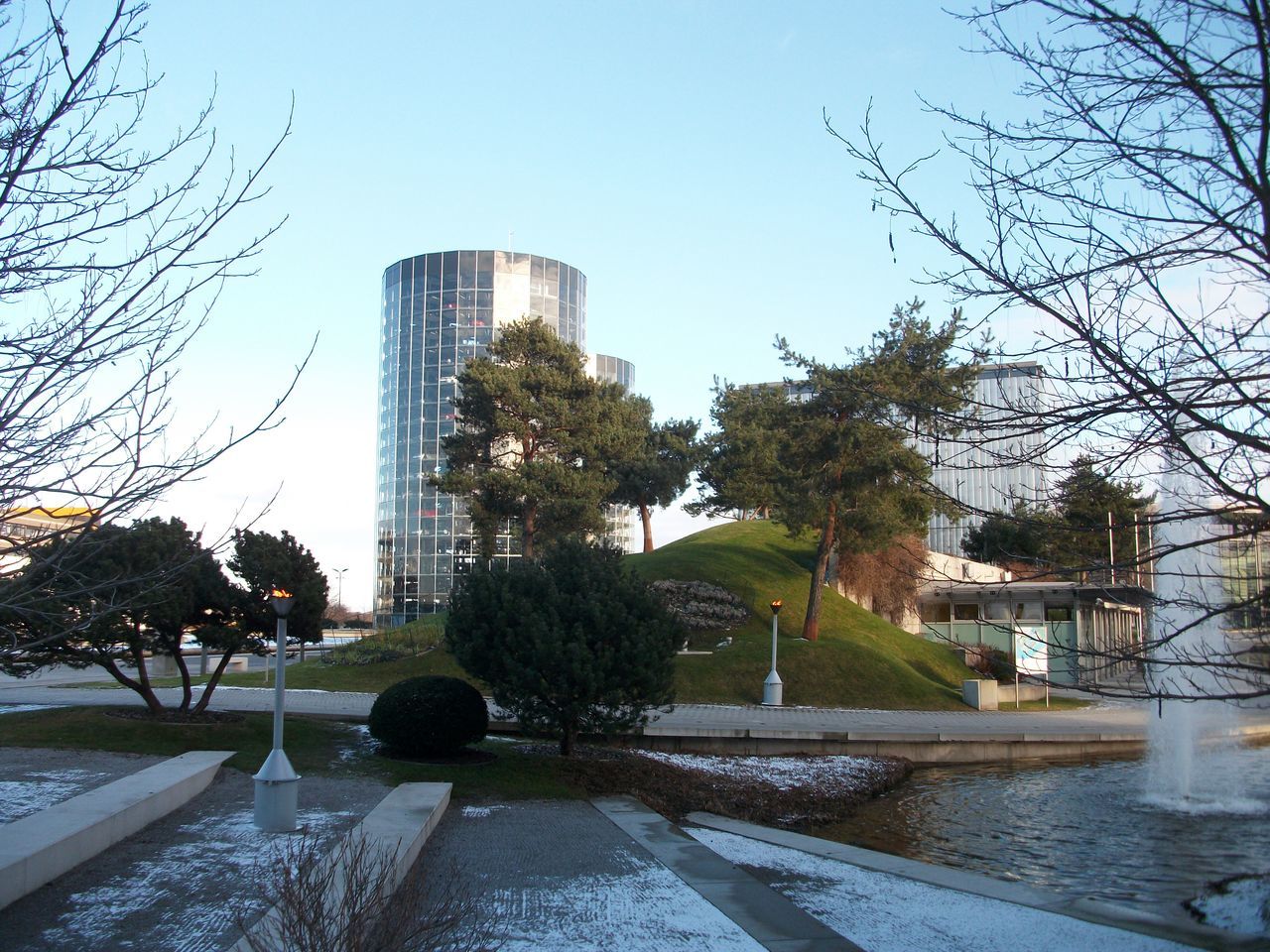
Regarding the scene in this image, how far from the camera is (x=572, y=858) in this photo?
9484 mm

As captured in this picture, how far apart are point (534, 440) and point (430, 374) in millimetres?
35802

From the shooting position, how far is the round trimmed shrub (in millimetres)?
15117

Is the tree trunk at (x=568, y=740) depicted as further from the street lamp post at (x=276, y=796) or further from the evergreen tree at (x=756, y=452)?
the evergreen tree at (x=756, y=452)

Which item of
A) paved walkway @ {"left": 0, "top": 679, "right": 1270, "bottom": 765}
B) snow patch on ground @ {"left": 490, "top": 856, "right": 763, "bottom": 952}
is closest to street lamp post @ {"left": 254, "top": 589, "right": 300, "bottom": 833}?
snow patch on ground @ {"left": 490, "top": 856, "right": 763, "bottom": 952}

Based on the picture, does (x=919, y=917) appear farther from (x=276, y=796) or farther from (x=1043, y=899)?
(x=276, y=796)

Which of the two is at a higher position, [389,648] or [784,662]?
[389,648]

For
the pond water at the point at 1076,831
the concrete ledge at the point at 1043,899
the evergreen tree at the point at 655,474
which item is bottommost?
the pond water at the point at 1076,831

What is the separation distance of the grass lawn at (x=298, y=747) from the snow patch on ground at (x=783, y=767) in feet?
8.28

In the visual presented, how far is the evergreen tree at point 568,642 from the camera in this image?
14.9 meters

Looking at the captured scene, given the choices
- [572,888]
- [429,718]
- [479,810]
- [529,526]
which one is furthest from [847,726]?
[529,526]

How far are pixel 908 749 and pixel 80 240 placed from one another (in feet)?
58.2

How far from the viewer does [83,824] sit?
8.65 m

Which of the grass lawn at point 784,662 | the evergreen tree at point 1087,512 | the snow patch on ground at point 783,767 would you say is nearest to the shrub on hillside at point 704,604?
the grass lawn at point 784,662

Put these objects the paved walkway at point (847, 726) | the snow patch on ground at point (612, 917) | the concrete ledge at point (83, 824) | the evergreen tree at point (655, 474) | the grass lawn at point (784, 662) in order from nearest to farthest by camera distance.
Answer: the snow patch on ground at point (612, 917)
the concrete ledge at point (83, 824)
the paved walkway at point (847, 726)
the grass lawn at point (784, 662)
the evergreen tree at point (655, 474)
